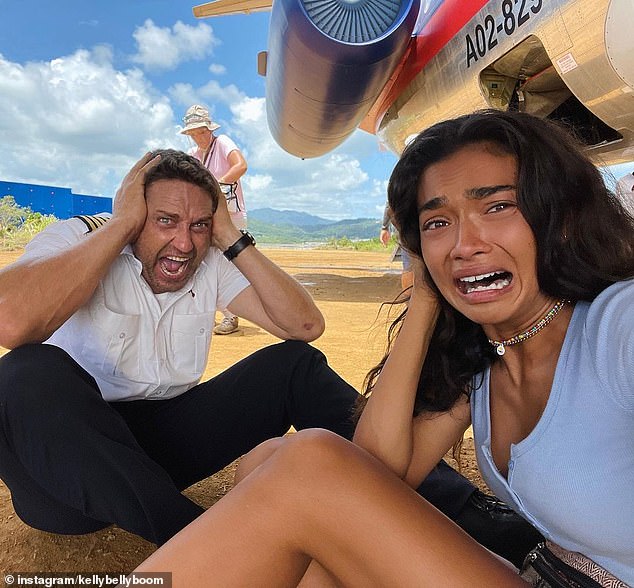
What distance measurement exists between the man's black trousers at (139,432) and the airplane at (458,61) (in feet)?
4.46

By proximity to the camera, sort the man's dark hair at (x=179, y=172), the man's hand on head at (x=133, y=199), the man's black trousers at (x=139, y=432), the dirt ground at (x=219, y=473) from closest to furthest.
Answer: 1. the man's black trousers at (x=139, y=432)
2. the dirt ground at (x=219, y=473)
3. the man's hand on head at (x=133, y=199)
4. the man's dark hair at (x=179, y=172)

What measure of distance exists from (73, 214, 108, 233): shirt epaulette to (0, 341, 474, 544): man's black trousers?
49 cm

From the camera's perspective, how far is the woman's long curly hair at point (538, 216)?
3.25ft

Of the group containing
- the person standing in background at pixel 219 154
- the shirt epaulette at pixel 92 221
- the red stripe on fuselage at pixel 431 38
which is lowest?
the shirt epaulette at pixel 92 221

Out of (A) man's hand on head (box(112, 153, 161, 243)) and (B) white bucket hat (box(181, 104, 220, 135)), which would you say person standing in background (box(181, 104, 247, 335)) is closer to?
(B) white bucket hat (box(181, 104, 220, 135))

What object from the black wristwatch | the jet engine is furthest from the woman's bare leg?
the jet engine

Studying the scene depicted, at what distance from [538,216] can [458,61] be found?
8.77 ft

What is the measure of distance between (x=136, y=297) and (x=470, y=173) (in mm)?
1049

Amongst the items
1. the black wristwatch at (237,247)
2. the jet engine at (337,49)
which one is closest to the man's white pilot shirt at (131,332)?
the black wristwatch at (237,247)

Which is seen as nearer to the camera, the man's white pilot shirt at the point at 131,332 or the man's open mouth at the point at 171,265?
the man's white pilot shirt at the point at 131,332

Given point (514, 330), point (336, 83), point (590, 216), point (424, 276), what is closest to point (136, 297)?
point (424, 276)

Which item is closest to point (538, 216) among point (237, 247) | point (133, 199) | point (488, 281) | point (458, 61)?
point (488, 281)

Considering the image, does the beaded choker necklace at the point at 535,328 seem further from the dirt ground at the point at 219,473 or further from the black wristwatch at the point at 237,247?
the black wristwatch at the point at 237,247

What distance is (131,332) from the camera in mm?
1579
